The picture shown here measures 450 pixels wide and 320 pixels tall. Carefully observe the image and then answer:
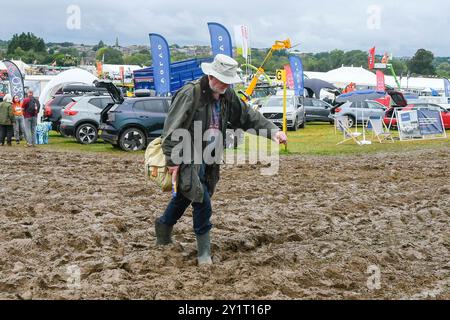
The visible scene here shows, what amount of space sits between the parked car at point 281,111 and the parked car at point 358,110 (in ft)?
8.90

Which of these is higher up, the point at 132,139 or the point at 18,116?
the point at 18,116

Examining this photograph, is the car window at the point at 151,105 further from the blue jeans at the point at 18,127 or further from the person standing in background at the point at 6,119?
the person standing in background at the point at 6,119

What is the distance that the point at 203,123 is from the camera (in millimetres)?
6047

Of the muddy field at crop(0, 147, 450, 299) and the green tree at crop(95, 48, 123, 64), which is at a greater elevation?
the green tree at crop(95, 48, 123, 64)

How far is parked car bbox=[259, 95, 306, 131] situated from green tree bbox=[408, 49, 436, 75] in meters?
81.3

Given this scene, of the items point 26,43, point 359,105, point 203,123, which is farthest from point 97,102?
point 26,43

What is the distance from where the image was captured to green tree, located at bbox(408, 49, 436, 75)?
348 ft

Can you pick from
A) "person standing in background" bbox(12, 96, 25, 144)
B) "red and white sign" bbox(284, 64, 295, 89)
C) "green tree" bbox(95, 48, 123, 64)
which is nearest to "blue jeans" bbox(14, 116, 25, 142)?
"person standing in background" bbox(12, 96, 25, 144)

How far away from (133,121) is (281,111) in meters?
10.2

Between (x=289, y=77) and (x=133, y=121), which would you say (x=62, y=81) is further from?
(x=133, y=121)

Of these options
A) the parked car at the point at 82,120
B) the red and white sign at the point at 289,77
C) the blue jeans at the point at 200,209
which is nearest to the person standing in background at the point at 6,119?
the parked car at the point at 82,120

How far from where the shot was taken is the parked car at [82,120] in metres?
22.2

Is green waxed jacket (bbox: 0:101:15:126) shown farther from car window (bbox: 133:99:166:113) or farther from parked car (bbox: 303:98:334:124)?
parked car (bbox: 303:98:334:124)

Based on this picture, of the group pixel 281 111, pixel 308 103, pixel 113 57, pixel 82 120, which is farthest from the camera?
pixel 113 57
